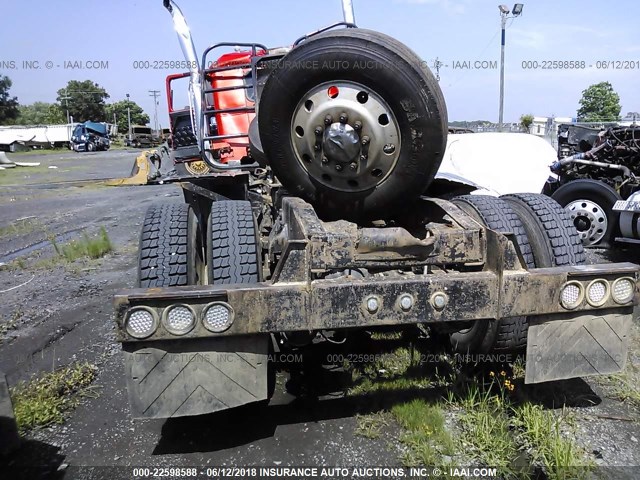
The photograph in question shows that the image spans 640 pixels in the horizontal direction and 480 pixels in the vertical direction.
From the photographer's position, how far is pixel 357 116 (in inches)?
105

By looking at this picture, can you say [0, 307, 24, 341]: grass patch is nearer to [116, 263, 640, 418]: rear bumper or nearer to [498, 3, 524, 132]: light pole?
[116, 263, 640, 418]: rear bumper

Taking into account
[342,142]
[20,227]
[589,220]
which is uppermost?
[342,142]

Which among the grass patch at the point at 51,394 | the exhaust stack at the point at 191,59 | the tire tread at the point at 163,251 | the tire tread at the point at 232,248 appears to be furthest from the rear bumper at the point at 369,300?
the exhaust stack at the point at 191,59

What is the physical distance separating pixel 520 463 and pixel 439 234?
3.89 feet

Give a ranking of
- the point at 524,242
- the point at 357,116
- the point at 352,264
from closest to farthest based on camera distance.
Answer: the point at 352,264, the point at 357,116, the point at 524,242

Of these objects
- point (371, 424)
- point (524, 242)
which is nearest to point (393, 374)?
point (371, 424)

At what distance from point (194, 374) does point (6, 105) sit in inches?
2768

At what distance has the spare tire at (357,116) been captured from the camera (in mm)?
2615

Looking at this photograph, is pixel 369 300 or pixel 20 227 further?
pixel 20 227

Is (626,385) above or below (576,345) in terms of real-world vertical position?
below

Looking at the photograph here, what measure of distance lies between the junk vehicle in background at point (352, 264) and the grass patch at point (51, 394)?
0.95 m

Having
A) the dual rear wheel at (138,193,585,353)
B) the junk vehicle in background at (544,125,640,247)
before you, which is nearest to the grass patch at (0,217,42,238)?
the dual rear wheel at (138,193,585,353)

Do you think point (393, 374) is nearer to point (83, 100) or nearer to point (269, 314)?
point (269, 314)

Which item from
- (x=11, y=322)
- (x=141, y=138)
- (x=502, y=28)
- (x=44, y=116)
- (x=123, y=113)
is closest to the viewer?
(x=11, y=322)
